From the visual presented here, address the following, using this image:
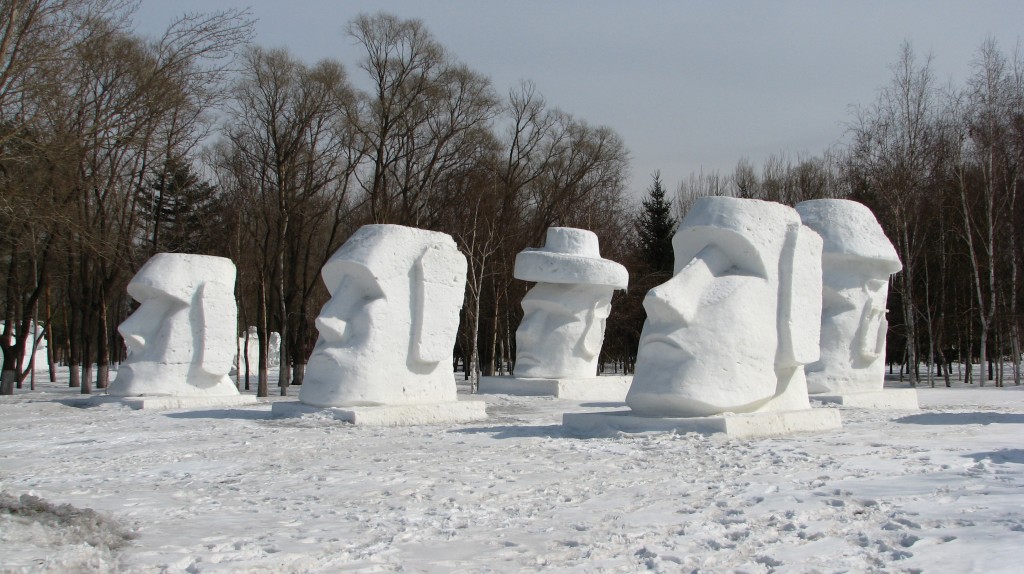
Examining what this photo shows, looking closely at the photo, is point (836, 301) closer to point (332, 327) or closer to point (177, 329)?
point (332, 327)

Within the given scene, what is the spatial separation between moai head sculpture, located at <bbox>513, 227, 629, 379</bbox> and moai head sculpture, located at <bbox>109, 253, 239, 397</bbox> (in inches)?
194

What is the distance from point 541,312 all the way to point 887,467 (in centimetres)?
1011

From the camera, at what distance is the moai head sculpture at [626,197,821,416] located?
26.7 feet

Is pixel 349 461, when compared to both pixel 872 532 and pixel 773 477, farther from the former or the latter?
pixel 872 532

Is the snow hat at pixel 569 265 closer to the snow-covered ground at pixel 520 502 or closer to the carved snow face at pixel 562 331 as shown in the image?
the carved snow face at pixel 562 331

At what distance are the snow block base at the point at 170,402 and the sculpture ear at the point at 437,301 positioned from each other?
3.85 metres

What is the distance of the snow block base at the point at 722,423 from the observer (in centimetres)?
791

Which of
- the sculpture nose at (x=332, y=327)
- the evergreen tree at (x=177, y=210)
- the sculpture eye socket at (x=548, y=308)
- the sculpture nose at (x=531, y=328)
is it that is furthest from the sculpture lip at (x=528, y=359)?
the evergreen tree at (x=177, y=210)

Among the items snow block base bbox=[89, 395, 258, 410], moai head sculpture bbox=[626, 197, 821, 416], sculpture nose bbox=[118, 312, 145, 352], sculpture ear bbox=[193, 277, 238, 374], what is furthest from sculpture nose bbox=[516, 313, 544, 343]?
moai head sculpture bbox=[626, 197, 821, 416]

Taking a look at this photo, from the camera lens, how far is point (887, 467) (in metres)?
6.07

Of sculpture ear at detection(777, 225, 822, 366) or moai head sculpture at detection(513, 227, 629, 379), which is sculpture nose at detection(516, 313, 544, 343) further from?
sculpture ear at detection(777, 225, 822, 366)

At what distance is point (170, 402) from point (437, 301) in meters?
4.57

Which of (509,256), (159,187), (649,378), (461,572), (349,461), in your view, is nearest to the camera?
(461,572)

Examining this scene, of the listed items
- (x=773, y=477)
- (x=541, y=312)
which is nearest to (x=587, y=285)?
(x=541, y=312)
